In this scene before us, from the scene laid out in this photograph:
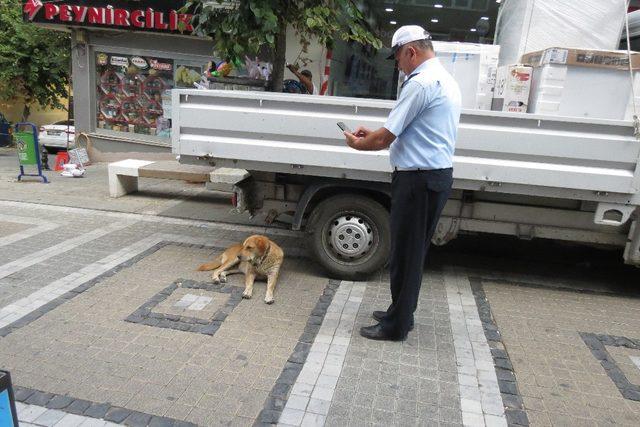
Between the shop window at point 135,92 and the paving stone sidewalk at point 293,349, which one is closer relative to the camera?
the paving stone sidewalk at point 293,349

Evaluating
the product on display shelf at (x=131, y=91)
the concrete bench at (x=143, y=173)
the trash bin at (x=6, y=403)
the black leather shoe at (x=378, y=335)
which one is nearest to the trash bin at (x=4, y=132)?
the product on display shelf at (x=131, y=91)

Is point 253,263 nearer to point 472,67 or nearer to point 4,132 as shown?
point 472,67

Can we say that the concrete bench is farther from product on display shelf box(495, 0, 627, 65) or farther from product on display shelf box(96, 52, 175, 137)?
product on display shelf box(495, 0, 627, 65)

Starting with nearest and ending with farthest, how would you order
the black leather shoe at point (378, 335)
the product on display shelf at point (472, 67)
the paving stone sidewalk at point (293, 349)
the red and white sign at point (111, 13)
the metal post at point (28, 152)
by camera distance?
the paving stone sidewalk at point (293, 349)
the black leather shoe at point (378, 335)
the product on display shelf at point (472, 67)
the metal post at point (28, 152)
the red and white sign at point (111, 13)

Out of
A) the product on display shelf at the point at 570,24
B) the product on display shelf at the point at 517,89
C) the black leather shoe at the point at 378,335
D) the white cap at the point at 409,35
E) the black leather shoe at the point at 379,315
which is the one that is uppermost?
the product on display shelf at the point at 570,24

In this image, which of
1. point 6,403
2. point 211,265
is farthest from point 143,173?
point 6,403

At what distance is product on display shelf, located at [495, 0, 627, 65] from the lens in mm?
4914

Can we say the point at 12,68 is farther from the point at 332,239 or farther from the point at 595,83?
the point at 595,83

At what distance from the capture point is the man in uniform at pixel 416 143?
3.17m

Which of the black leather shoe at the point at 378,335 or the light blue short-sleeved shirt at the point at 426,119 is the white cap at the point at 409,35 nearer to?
the light blue short-sleeved shirt at the point at 426,119

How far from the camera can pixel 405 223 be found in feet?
11.0

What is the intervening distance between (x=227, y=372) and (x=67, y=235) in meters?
3.64

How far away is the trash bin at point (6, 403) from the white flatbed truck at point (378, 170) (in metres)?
3.04

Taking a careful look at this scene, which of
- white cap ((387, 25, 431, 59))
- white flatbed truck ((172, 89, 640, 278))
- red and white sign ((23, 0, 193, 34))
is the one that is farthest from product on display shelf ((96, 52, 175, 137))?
white cap ((387, 25, 431, 59))
